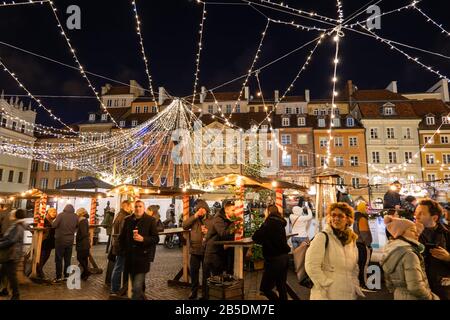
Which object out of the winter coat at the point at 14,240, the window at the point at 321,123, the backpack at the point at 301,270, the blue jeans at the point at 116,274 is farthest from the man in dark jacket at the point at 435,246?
the window at the point at 321,123

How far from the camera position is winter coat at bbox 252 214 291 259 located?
511 cm

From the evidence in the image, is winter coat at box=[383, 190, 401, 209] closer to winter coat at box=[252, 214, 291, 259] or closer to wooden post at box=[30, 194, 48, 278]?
winter coat at box=[252, 214, 291, 259]

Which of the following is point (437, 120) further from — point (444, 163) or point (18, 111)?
point (18, 111)

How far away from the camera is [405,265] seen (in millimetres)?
3037

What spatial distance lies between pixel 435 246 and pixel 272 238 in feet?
7.35

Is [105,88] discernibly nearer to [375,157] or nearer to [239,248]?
[375,157]

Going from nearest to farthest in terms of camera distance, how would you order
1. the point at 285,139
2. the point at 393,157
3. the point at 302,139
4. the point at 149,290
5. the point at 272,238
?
the point at 272,238 → the point at 149,290 → the point at 393,157 → the point at 302,139 → the point at 285,139

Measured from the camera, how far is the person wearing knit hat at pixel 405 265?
298 cm

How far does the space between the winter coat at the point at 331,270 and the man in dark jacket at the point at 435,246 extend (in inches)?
43.9

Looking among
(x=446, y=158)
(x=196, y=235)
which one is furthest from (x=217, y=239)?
(x=446, y=158)

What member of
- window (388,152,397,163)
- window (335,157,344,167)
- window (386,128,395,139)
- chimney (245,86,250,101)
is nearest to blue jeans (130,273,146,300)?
window (335,157,344,167)

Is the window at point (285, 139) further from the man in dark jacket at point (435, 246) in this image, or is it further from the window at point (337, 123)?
the man in dark jacket at point (435, 246)
